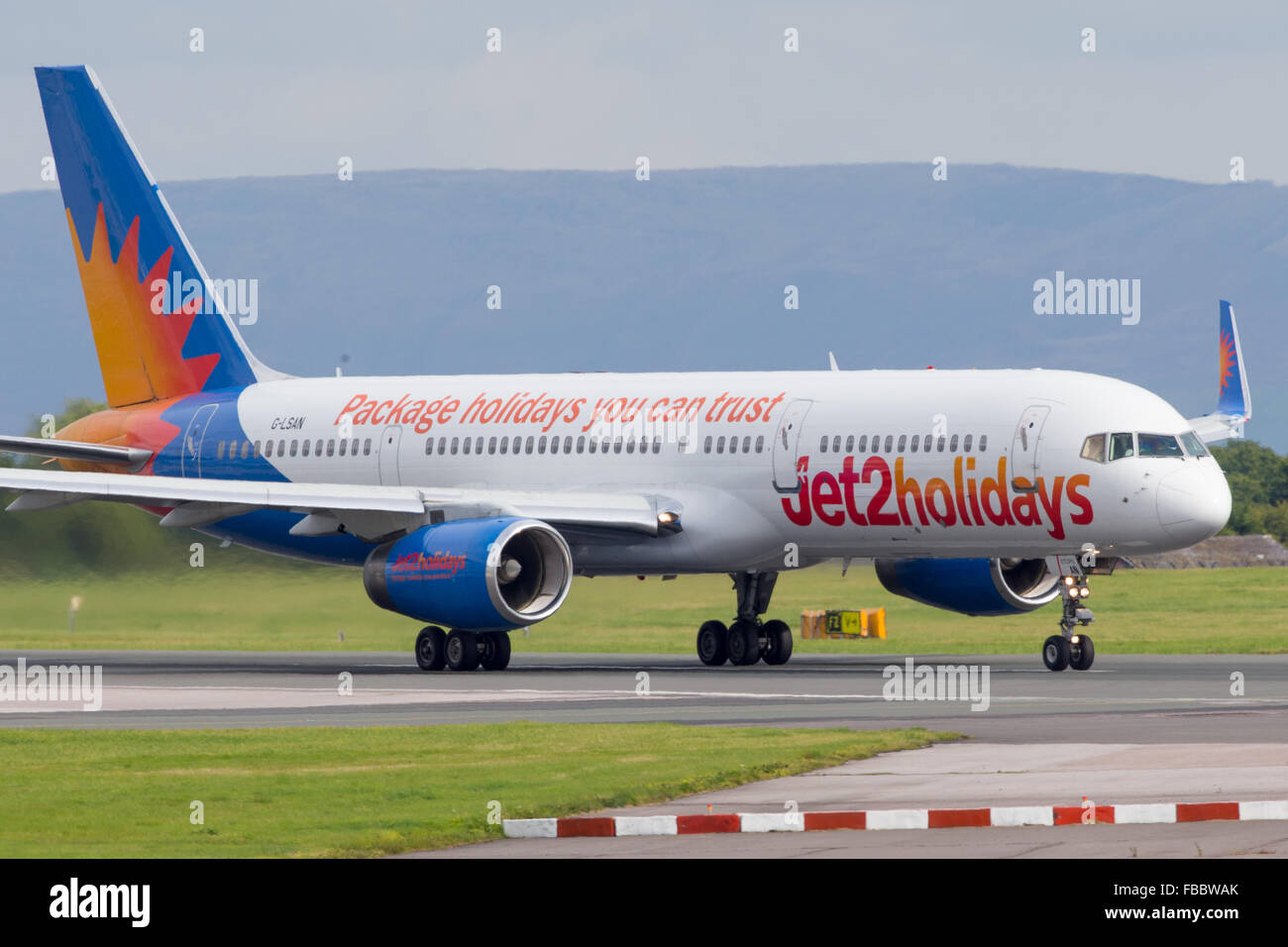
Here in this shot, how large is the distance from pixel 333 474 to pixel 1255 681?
1952 cm

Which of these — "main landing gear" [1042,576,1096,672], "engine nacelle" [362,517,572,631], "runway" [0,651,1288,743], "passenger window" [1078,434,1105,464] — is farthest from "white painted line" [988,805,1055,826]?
"engine nacelle" [362,517,572,631]

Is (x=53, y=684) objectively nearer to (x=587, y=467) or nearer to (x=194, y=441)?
(x=587, y=467)

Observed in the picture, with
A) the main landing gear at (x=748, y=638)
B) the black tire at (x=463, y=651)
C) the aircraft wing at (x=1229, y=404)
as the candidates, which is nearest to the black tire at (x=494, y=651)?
the black tire at (x=463, y=651)

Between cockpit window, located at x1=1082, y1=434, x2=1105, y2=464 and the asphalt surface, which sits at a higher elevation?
cockpit window, located at x1=1082, y1=434, x2=1105, y2=464

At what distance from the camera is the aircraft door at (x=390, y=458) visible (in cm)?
4478

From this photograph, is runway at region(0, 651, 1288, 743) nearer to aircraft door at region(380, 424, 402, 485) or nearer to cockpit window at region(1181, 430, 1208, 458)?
cockpit window at region(1181, 430, 1208, 458)

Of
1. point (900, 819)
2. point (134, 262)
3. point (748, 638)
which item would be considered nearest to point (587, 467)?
point (748, 638)

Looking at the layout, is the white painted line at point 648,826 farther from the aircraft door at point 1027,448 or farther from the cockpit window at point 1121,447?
the cockpit window at point 1121,447

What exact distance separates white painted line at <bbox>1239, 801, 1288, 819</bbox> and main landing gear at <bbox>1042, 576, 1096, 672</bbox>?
775 inches

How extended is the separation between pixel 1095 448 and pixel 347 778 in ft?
60.0

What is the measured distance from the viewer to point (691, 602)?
55000 mm

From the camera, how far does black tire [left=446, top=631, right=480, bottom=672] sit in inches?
1535
